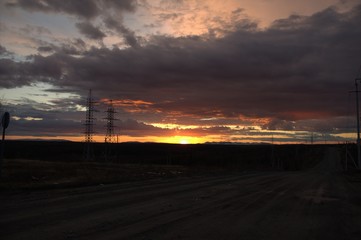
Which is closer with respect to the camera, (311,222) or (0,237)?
(0,237)

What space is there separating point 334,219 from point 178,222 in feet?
15.3

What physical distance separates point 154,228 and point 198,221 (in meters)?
1.58

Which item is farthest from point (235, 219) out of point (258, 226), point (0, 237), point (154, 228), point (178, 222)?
point (0, 237)

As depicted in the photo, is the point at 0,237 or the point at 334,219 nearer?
the point at 0,237

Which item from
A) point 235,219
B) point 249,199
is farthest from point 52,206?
point 249,199

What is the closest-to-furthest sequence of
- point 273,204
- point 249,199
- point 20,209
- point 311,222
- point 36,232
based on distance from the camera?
point 36,232 < point 311,222 < point 20,209 < point 273,204 < point 249,199

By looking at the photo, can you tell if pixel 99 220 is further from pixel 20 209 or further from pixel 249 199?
pixel 249 199

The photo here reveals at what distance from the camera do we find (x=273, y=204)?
1438cm

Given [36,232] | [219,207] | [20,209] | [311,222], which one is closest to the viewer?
[36,232]

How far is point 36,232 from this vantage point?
27.2ft

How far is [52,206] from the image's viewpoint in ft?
40.2

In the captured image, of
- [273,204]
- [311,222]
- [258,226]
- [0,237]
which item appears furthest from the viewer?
[273,204]

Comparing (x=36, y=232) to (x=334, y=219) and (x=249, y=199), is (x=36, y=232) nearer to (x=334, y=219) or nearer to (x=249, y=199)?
(x=334, y=219)

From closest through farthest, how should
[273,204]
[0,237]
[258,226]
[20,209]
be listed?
[0,237], [258,226], [20,209], [273,204]
